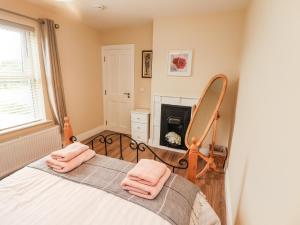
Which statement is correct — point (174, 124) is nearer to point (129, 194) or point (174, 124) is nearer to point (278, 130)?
point (129, 194)

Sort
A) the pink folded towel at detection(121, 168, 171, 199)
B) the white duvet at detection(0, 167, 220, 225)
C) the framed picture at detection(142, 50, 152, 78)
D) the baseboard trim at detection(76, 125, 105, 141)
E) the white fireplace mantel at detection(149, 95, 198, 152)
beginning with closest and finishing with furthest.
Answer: the white duvet at detection(0, 167, 220, 225)
the pink folded towel at detection(121, 168, 171, 199)
the white fireplace mantel at detection(149, 95, 198, 152)
the framed picture at detection(142, 50, 152, 78)
the baseboard trim at detection(76, 125, 105, 141)

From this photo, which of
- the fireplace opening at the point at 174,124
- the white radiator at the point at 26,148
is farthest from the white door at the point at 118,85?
the white radiator at the point at 26,148

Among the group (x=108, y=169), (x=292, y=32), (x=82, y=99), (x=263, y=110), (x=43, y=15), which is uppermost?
(x=43, y=15)

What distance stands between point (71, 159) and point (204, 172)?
1.91m

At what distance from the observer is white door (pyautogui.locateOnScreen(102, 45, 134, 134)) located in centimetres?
401

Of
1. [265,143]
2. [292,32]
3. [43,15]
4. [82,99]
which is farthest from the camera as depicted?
[82,99]

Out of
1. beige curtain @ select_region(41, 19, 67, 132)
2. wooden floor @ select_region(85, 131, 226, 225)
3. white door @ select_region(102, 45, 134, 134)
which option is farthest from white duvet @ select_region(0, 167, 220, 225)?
white door @ select_region(102, 45, 134, 134)

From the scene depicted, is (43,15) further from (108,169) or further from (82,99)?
(108,169)

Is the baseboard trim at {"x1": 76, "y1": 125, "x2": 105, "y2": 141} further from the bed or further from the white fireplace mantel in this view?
the bed

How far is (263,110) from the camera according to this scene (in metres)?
1.14

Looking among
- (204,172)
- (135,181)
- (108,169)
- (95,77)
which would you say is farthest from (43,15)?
(204,172)

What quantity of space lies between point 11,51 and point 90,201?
8.28 feet

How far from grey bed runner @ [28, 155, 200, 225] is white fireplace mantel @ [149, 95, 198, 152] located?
1873 mm

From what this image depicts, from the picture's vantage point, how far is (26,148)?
2.54 m
